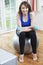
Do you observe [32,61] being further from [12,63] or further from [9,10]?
[9,10]

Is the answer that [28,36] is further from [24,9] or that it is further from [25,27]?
[24,9]

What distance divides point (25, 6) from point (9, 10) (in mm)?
1847

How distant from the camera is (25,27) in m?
2.24

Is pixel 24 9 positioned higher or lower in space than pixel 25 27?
higher

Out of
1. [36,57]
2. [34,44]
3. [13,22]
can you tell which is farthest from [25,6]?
[13,22]

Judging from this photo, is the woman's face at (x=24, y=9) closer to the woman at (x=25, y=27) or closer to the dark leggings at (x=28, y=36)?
the woman at (x=25, y=27)

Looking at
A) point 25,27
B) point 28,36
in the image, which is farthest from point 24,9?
→ point 28,36

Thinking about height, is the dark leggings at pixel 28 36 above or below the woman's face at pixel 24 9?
below

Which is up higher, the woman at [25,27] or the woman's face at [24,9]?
the woman's face at [24,9]

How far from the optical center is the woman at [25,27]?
7.14 feet

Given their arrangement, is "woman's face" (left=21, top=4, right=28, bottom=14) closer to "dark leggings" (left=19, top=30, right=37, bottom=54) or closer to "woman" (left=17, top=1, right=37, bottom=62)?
"woman" (left=17, top=1, right=37, bottom=62)

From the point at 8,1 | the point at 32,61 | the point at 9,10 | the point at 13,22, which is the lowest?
the point at 32,61

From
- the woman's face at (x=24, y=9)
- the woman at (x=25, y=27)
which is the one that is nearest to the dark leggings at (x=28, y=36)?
the woman at (x=25, y=27)

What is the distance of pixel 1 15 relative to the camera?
12.9 ft
